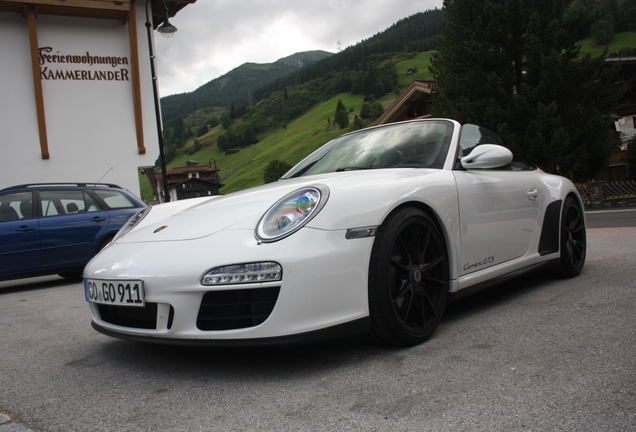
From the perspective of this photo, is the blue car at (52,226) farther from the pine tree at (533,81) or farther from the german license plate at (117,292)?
the pine tree at (533,81)

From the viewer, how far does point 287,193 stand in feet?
9.47

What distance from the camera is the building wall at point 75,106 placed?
57.4 feet

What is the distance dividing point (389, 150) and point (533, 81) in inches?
803

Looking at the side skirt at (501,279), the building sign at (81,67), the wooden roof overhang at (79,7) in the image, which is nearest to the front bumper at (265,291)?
the side skirt at (501,279)

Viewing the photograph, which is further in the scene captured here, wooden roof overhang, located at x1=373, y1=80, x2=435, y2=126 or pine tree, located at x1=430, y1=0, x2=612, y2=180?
wooden roof overhang, located at x1=373, y1=80, x2=435, y2=126

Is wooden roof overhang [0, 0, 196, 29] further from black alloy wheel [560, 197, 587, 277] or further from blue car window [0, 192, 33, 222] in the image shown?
black alloy wheel [560, 197, 587, 277]

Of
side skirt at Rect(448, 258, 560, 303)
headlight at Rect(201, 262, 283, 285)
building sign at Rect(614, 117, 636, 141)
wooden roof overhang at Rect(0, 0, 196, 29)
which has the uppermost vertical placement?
wooden roof overhang at Rect(0, 0, 196, 29)

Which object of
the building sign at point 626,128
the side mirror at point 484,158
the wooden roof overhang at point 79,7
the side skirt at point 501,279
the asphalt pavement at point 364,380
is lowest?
the asphalt pavement at point 364,380

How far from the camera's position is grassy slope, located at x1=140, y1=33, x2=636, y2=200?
359 ft

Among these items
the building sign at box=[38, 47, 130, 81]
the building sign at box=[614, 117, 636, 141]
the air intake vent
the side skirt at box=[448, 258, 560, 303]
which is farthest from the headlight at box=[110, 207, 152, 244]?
the building sign at box=[614, 117, 636, 141]

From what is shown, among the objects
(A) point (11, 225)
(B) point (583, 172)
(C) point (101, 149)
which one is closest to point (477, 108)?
(B) point (583, 172)

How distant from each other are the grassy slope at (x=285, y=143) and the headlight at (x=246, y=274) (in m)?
99.0

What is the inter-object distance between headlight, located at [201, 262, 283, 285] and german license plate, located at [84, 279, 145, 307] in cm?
37

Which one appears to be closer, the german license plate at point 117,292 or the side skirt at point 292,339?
the side skirt at point 292,339
